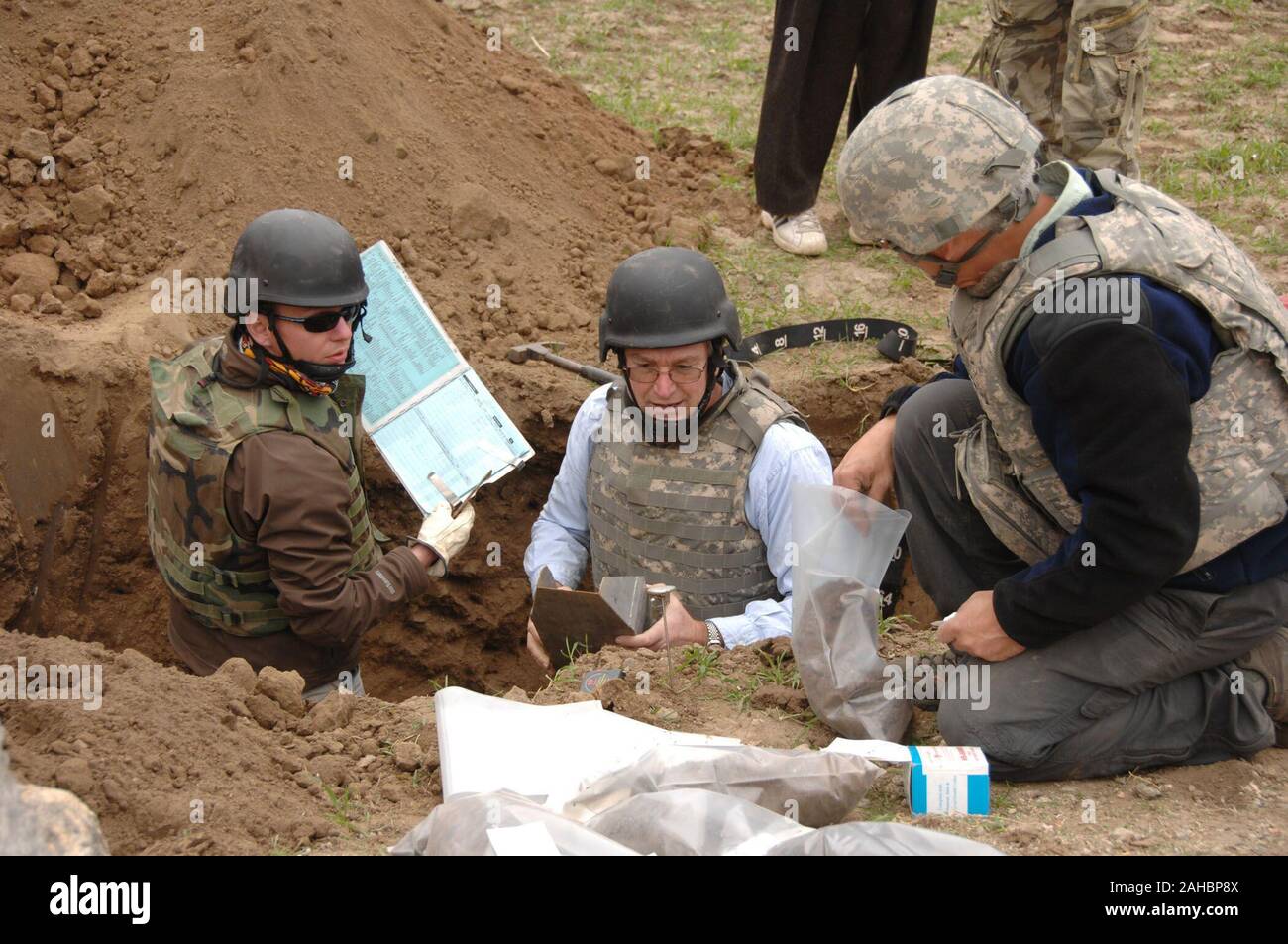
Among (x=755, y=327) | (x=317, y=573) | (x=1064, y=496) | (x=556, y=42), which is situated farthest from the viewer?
(x=556, y=42)

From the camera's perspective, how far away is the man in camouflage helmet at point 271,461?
3.98m

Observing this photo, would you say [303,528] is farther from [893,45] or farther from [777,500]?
[893,45]

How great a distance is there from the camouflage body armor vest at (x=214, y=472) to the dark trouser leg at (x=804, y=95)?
341 cm

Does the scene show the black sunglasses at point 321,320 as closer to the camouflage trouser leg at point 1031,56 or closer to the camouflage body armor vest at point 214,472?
the camouflage body armor vest at point 214,472

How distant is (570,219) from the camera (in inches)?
265

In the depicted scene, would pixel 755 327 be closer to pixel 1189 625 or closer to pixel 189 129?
pixel 189 129

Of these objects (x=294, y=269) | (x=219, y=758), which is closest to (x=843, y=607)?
(x=219, y=758)

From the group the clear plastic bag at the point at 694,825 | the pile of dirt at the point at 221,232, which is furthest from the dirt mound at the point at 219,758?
the pile of dirt at the point at 221,232

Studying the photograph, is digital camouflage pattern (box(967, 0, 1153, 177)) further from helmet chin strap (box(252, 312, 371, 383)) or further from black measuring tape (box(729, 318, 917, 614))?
helmet chin strap (box(252, 312, 371, 383))

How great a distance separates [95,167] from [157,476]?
2565mm

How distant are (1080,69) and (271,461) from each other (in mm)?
4316

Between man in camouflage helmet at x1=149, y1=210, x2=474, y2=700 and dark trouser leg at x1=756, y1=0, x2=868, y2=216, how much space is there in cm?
336

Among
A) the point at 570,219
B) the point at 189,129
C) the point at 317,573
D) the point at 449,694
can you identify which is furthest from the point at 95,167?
the point at 449,694

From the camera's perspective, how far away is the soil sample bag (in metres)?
3.56
